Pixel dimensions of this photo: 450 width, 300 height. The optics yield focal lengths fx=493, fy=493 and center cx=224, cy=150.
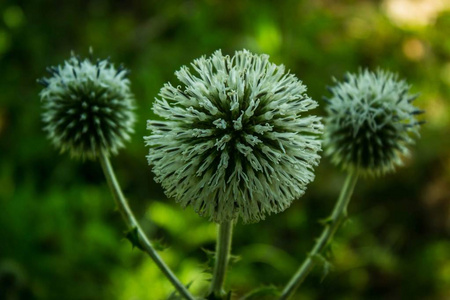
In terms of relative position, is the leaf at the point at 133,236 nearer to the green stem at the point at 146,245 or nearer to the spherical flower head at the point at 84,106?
the green stem at the point at 146,245

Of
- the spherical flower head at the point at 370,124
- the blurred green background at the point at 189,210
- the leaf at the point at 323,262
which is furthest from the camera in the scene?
the blurred green background at the point at 189,210

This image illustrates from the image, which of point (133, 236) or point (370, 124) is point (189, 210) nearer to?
point (370, 124)

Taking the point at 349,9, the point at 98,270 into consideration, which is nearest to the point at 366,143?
the point at 98,270

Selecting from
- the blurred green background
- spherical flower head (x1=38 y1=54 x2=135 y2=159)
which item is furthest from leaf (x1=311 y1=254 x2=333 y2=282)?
the blurred green background

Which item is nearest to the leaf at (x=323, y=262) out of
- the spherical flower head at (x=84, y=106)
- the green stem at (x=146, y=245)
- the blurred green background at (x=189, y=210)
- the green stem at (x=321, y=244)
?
the green stem at (x=321, y=244)

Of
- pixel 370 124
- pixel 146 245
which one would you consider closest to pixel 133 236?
pixel 146 245

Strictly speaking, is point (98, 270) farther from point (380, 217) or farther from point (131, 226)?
point (380, 217)
